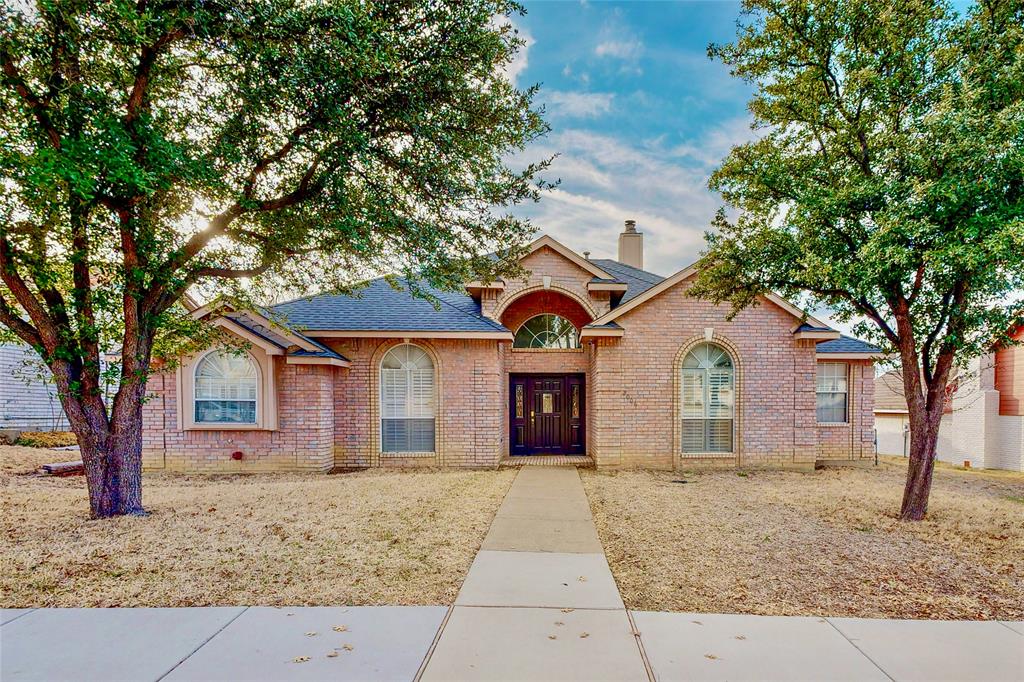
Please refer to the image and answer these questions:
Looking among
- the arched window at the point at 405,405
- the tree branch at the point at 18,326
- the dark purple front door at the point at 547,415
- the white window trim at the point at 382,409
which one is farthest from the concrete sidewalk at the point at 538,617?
the tree branch at the point at 18,326

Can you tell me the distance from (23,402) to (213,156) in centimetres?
1546

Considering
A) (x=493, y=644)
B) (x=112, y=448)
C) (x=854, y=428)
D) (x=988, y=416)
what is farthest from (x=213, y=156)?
(x=988, y=416)

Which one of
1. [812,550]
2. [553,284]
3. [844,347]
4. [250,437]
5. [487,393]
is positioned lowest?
[812,550]

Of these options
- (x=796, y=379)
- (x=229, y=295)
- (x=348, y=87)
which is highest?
(x=348, y=87)

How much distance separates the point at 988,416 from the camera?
14383mm

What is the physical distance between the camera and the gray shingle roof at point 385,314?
35.9ft

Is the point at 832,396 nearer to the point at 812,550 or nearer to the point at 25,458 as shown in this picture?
the point at 812,550

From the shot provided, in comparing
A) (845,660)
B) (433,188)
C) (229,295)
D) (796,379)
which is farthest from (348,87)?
(796,379)

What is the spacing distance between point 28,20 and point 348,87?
3.18 metres

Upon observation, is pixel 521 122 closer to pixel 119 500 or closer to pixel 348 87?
pixel 348 87

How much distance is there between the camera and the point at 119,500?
6.38m

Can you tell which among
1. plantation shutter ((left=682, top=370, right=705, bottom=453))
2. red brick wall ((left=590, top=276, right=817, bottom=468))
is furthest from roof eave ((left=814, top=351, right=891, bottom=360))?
plantation shutter ((left=682, top=370, right=705, bottom=453))

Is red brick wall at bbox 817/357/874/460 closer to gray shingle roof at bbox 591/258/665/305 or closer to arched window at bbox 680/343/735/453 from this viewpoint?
arched window at bbox 680/343/735/453

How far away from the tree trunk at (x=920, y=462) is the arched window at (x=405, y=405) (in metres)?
8.89
